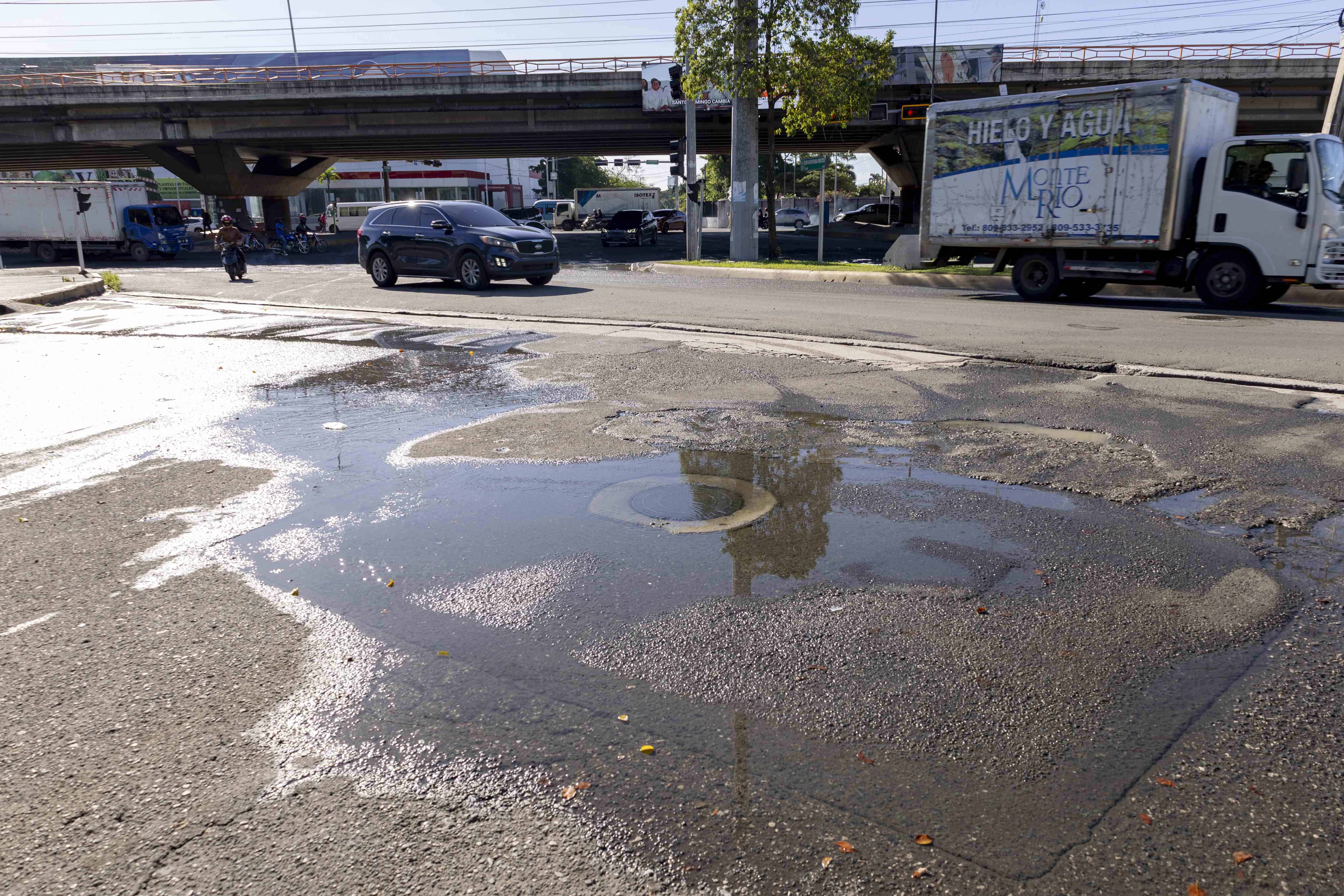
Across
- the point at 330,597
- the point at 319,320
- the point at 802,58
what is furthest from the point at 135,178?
the point at 330,597

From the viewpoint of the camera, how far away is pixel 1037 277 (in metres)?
16.5

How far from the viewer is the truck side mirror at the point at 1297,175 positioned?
1312cm

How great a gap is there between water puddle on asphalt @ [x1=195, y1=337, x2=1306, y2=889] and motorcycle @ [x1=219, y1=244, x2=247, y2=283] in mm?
19975

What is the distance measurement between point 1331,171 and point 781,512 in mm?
12584

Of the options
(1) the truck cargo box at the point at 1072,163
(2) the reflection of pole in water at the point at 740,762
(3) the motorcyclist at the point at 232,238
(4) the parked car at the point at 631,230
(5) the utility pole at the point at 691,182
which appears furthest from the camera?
(4) the parked car at the point at 631,230

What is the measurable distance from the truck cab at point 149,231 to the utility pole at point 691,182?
20891mm

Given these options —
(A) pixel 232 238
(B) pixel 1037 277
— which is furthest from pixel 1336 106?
(A) pixel 232 238

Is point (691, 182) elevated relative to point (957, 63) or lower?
lower

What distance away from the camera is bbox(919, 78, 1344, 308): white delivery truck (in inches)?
524

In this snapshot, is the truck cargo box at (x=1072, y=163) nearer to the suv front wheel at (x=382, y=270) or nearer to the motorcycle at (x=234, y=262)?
the suv front wheel at (x=382, y=270)

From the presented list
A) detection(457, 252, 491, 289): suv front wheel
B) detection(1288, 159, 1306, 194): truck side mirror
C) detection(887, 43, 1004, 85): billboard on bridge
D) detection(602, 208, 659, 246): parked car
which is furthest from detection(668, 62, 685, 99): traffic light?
detection(887, 43, 1004, 85): billboard on bridge

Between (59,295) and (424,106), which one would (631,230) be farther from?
(59,295)

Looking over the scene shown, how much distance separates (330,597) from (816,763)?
7.73 feet

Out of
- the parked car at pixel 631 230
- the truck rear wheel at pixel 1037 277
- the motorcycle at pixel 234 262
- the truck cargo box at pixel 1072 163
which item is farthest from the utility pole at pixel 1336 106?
the parked car at pixel 631 230
